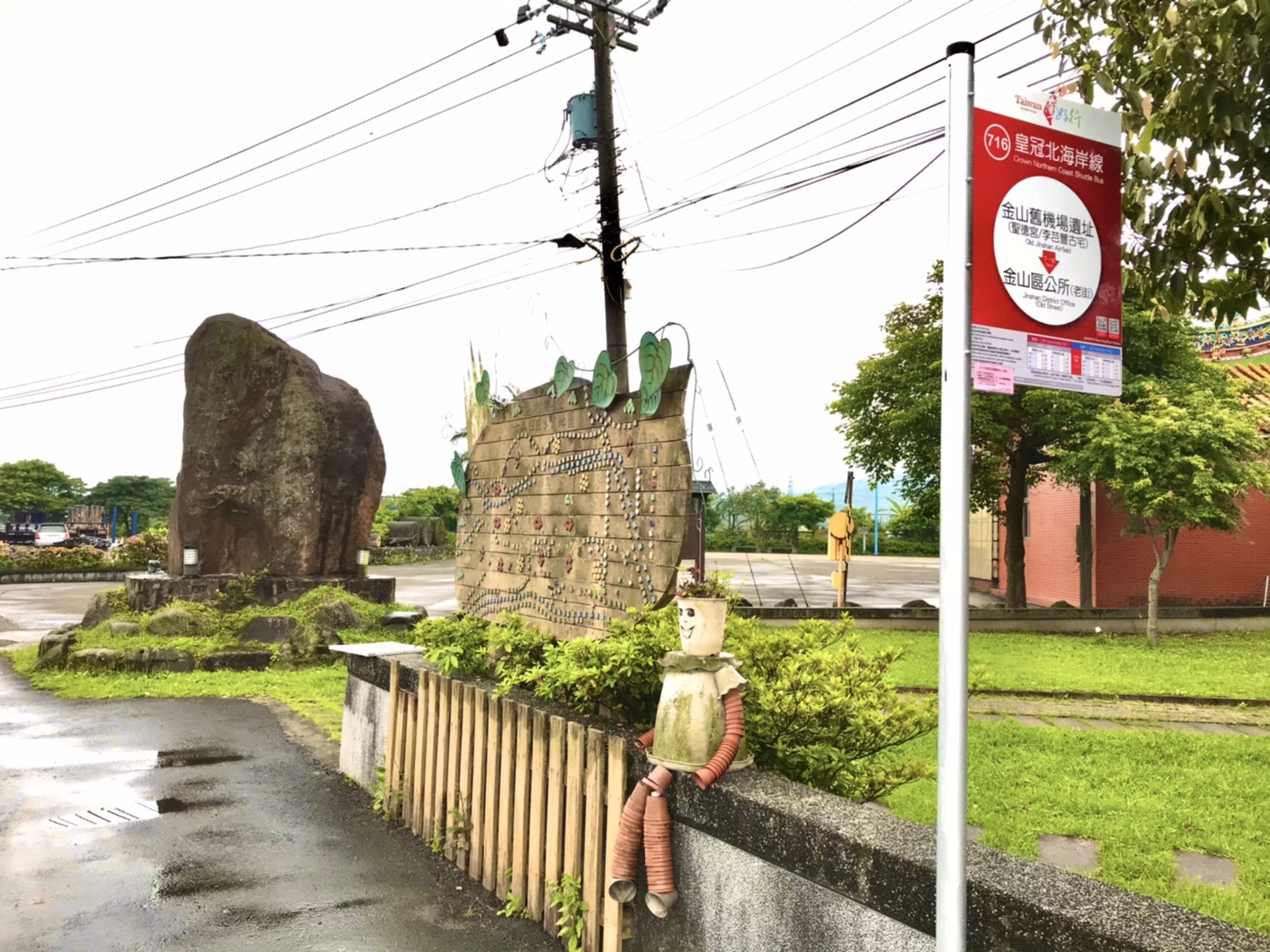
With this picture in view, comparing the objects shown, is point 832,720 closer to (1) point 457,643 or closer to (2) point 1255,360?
(1) point 457,643

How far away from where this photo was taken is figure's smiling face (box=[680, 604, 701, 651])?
3617 millimetres

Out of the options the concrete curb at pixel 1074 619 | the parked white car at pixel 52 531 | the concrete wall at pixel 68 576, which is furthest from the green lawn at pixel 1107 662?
the parked white car at pixel 52 531

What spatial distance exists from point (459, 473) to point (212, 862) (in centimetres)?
276

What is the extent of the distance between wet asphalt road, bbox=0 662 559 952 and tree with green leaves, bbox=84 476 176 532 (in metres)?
64.3

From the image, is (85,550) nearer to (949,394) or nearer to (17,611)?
(17,611)

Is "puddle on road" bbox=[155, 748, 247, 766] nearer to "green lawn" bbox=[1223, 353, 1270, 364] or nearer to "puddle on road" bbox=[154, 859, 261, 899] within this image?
"puddle on road" bbox=[154, 859, 261, 899]

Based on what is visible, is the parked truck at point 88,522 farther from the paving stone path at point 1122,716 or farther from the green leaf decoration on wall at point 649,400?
the green leaf decoration on wall at point 649,400

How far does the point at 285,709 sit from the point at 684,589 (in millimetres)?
7029

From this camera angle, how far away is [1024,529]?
23.9 m

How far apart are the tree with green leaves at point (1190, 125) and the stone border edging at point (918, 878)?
1.87m

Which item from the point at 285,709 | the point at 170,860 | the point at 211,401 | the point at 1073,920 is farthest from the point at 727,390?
the point at 211,401

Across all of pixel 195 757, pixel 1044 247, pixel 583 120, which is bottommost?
pixel 195 757

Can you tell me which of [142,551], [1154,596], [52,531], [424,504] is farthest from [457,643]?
[52,531]

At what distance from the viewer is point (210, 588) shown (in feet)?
44.2
